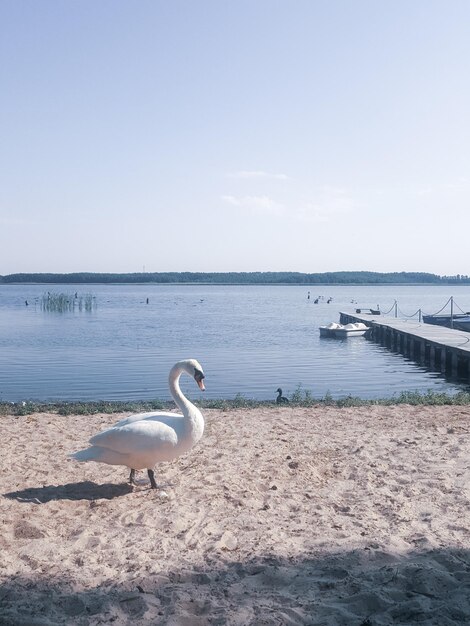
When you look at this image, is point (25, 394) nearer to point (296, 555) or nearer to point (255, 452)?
point (255, 452)

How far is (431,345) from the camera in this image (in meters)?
28.3

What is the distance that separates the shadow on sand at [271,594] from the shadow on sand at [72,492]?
1.96 metres

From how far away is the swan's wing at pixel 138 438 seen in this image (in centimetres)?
708

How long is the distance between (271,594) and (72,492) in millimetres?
3234

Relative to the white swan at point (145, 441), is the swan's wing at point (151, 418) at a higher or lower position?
higher

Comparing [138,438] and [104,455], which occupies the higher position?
[138,438]

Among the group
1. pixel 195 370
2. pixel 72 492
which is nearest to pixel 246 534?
pixel 72 492

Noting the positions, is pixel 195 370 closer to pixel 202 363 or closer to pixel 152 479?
pixel 152 479

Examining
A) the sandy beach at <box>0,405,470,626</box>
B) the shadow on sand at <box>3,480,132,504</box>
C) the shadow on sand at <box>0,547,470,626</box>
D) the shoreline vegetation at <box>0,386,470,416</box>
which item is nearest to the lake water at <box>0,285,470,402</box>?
the shoreline vegetation at <box>0,386,470,416</box>

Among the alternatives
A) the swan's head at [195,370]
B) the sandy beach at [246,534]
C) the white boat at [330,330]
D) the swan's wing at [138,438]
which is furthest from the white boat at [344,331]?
the swan's wing at [138,438]

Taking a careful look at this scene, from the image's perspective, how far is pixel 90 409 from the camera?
1328 centimetres

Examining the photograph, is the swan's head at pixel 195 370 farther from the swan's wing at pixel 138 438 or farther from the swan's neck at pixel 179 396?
the swan's wing at pixel 138 438

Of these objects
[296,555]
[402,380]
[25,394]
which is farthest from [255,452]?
[402,380]

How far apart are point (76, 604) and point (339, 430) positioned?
673 cm
